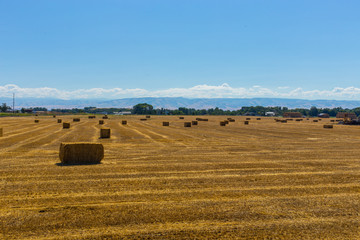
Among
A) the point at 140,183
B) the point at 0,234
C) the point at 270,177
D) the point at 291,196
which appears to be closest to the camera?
the point at 0,234

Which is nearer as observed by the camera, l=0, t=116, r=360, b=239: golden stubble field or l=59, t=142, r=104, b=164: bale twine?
l=0, t=116, r=360, b=239: golden stubble field

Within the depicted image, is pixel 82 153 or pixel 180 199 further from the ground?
pixel 82 153

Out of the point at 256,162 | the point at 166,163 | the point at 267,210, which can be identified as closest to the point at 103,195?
the point at 267,210

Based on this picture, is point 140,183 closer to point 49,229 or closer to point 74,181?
point 74,181

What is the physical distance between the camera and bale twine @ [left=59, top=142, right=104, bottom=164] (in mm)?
16594

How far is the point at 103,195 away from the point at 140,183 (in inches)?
80.2

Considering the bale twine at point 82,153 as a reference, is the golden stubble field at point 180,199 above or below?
below

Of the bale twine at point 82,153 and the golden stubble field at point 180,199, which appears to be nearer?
the golden stubble field at point 180,199

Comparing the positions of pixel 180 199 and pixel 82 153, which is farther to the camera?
pixel 82 153

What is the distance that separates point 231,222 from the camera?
8.55 meters

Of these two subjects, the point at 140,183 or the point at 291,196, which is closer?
the point at 291,196

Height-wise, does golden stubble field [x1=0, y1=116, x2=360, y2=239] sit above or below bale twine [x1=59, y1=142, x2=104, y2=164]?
below

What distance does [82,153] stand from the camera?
16922mm

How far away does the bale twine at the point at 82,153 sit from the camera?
653 inches
